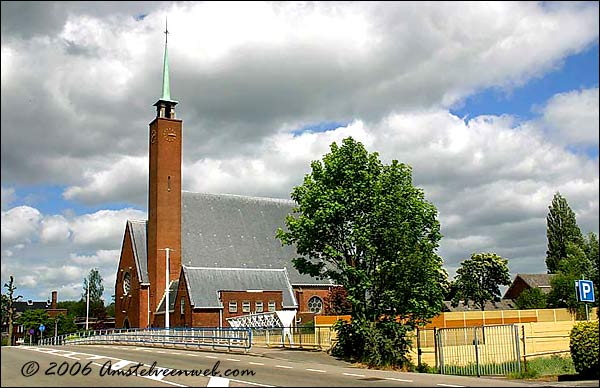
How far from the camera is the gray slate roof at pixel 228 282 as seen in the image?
2370 inches

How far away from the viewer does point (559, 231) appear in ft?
295

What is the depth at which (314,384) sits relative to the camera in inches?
669

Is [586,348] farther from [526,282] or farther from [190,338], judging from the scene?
[526,282]

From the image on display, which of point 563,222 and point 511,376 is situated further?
point 563,222

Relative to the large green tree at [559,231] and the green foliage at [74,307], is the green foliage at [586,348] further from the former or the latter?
the green foliage at [74,307]

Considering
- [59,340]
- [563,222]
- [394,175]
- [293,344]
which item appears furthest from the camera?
[563,222]

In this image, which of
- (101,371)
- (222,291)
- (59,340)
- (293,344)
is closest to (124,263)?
(59,340)

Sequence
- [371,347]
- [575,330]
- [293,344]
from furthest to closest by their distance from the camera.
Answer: [293,344] < [371,347] < [575,330]

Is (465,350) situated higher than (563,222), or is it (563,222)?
(563,222)

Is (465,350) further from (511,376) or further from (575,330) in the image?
(575,330)

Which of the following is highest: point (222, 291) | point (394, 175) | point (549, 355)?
point (394, 175)

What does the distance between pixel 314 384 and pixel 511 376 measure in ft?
35.8

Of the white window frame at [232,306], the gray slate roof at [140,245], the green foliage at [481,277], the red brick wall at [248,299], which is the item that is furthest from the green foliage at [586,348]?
the green foliage at [481,277]

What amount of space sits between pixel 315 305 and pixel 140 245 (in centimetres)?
1942
